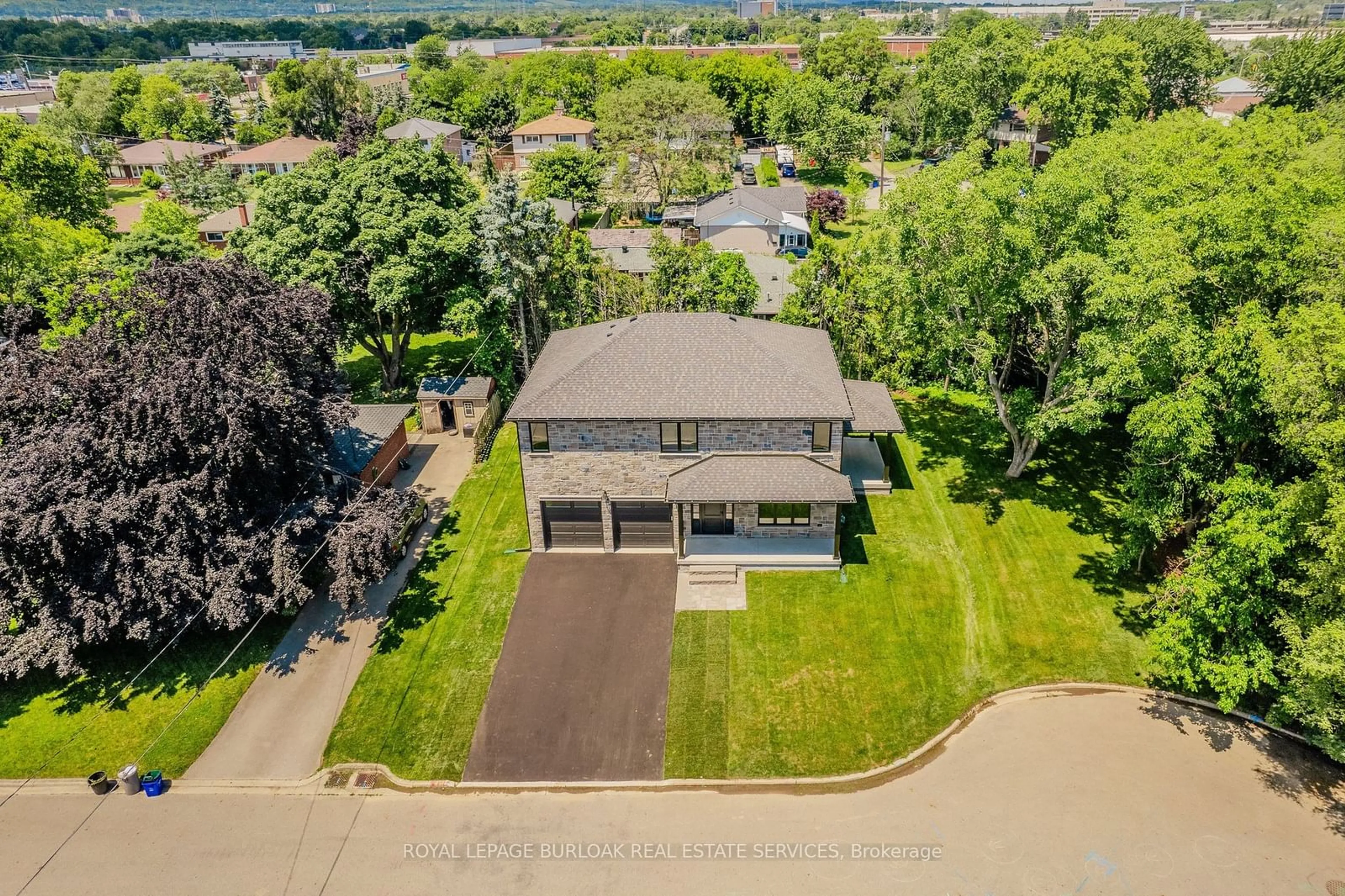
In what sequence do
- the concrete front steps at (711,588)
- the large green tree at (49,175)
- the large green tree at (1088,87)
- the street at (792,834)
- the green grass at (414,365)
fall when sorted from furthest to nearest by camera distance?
1. the large green tree at (1088,87)
2. the large green tree at (49,175)
3. the green grass at (414,365)
4. the concrete front steps at (711,588)
5. the street at (792,834)

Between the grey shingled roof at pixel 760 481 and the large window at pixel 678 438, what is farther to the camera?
the large window at pixel 678 438

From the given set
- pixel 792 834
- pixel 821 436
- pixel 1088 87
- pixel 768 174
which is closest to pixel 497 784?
pixel 792 834

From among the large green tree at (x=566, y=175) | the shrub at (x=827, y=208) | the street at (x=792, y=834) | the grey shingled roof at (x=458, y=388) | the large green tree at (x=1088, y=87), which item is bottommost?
the street at (x=792, y=834)

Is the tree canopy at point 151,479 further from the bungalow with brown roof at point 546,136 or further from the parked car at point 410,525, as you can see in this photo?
Result: the bungalow with brown roof at point 546,136

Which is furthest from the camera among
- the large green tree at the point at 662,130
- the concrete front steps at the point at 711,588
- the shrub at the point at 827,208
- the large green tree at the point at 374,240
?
the large green tree at the point at 662,130

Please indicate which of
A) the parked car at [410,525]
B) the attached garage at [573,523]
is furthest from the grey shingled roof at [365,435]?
the attached garage at [573,523]

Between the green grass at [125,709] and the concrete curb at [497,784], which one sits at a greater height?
the green grass at [125,709]

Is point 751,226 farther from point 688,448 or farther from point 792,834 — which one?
point 792,834
